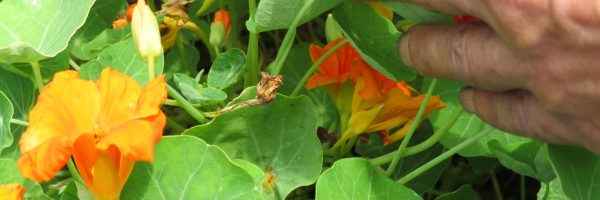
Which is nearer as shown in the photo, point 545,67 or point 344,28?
point 545,67

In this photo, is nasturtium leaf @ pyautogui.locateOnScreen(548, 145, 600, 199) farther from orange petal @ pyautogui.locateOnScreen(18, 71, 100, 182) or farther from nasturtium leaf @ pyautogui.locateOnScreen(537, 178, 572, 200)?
orange petal @ pyautogui.locateOnScreen(18, 71, 100, 182)

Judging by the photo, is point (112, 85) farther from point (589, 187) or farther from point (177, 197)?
point (589, 187)

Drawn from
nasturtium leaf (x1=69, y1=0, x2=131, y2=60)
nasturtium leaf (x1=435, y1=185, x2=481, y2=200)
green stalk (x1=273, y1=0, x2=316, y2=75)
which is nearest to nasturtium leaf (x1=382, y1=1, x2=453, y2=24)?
green stalk (x1=273, y1=0, x2=316, y2=75)

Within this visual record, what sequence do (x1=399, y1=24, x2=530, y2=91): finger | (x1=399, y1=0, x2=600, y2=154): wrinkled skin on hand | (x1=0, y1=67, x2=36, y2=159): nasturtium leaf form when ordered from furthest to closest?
(x1=0, y1=67, x2=36, y2=159): nasturtium leaf
(x1=399, y1=24, x2=530, y2=91): finger
(x1=399, y1=0, x2=600, y2=154): wrinkled skin on hand

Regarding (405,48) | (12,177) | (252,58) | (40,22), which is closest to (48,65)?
(40,22)

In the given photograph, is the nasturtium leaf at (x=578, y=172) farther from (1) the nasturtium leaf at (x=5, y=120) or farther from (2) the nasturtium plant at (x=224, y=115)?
(1) the nasturtium leaf at (x=5, y=120)

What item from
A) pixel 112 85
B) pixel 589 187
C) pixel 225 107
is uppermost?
pixel 112 85

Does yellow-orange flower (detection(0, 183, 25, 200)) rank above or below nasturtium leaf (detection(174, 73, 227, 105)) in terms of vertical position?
below

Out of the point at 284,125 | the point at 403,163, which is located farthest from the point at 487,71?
the point at 403,163
